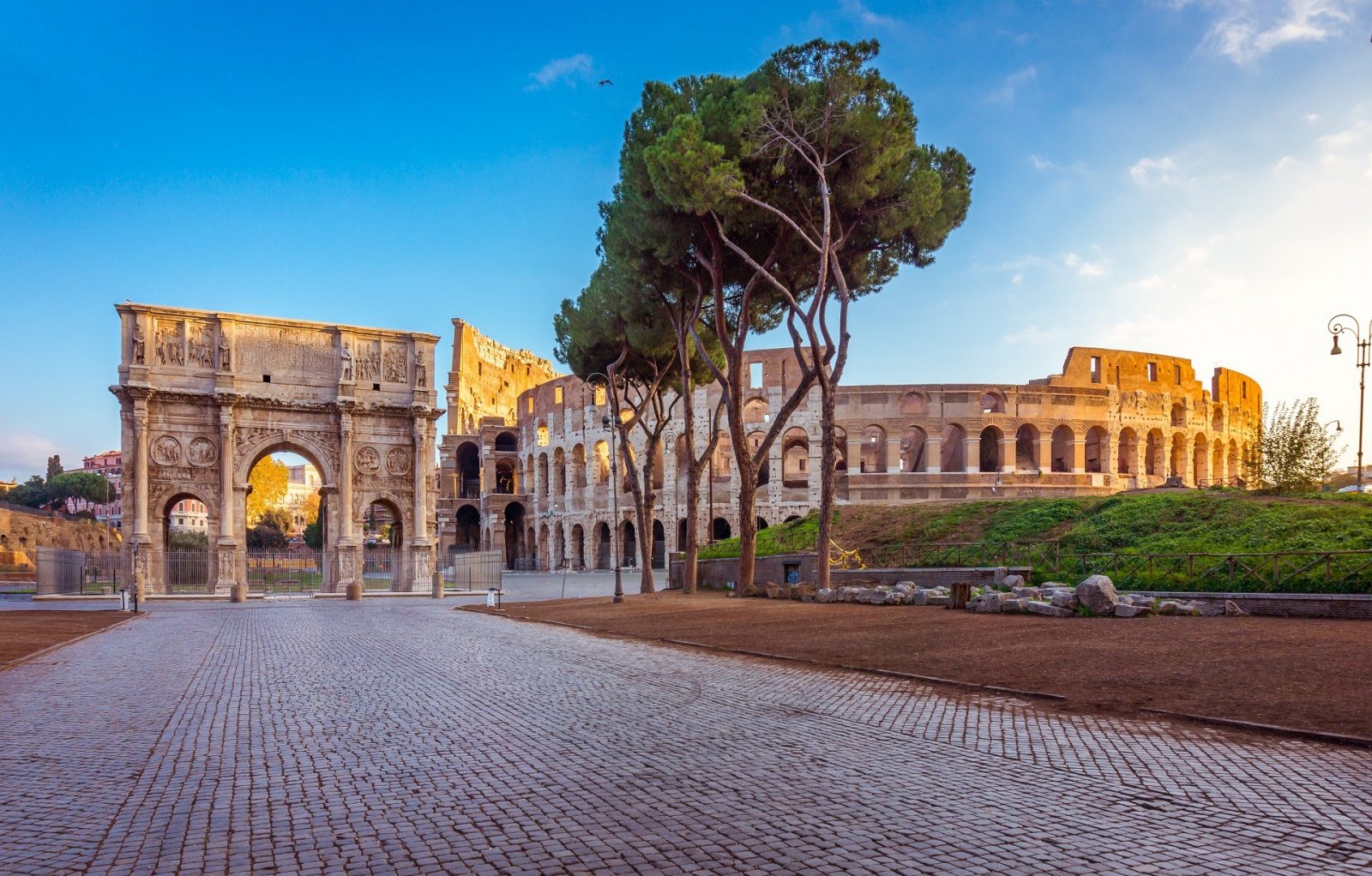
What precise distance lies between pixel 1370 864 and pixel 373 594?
28.3 m

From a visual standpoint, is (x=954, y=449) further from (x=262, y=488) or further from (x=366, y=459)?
(x=262, y=488)

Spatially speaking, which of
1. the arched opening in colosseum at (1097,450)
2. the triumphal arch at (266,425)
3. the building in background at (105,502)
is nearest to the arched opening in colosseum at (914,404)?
the arched opening in colosseum at (1097,450)

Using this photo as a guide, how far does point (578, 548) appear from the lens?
1977 inches

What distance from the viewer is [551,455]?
5119 centimetres

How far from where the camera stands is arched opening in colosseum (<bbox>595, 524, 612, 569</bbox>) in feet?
159

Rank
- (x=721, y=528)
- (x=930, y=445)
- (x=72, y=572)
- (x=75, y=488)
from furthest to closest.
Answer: (x=75, y=488) → (x=721, y=528) → (x=930, y=445) → (x=72, y=572)

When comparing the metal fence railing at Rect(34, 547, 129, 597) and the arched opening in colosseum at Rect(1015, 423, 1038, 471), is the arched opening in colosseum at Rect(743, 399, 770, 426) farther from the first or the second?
the metal fence railing at Rect(34, 547, 129, 597)

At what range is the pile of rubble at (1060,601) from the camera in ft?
38.5

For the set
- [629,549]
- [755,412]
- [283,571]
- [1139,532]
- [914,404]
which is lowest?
[629,549]

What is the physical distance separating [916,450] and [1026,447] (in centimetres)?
516

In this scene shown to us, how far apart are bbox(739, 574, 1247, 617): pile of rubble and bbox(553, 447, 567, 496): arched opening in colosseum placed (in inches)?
1432

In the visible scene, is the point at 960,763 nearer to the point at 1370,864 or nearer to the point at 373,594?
the point at 1370,864

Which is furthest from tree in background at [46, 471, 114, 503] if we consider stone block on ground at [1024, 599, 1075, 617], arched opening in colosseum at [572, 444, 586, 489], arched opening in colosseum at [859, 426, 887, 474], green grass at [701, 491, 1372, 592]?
stone block on ground at [1024, 599, 1075, 617]

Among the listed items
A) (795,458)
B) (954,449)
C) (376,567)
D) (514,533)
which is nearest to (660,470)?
(795,458)
